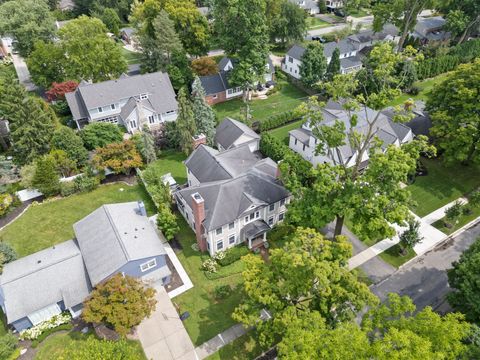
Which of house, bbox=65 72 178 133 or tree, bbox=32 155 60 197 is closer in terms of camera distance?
tree, bbox=32 155 60 197

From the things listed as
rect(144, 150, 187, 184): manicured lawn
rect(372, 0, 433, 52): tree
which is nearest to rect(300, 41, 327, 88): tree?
rect(372, 0, 433, 52): tree

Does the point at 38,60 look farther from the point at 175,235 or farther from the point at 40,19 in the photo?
the point at 175,235

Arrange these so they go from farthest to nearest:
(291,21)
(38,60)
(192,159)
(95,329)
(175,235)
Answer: (291,21) → (38,60) → (192,159) → (175,235) → (95,329)

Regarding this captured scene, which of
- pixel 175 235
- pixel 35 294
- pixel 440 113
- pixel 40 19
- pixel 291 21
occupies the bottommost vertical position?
pixel 175 235

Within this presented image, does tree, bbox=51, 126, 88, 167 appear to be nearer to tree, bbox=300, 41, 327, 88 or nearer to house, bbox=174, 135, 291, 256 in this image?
house, bbox=174, 135, 291, 256

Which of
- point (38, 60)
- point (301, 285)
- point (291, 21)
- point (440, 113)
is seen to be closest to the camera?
point (301, 285)

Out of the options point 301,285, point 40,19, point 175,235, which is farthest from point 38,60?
point 301,285

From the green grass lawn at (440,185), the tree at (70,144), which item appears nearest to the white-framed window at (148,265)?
the tree at (70,144)

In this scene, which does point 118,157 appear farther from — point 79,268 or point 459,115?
point 459,115
